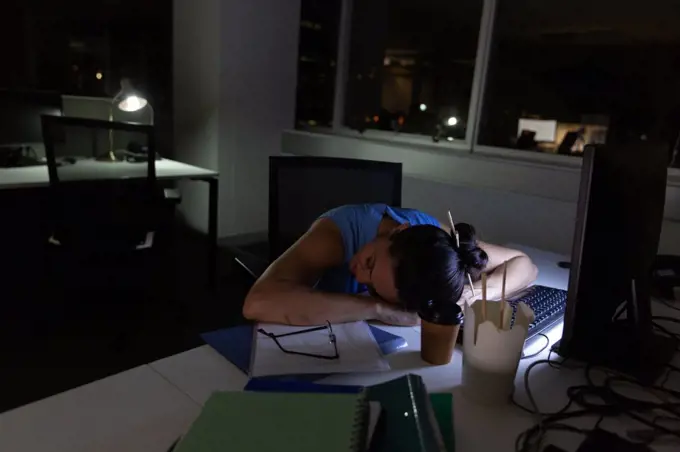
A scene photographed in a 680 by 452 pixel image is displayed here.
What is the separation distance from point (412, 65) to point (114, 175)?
1.71 m

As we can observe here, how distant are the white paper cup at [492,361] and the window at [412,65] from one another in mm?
2054

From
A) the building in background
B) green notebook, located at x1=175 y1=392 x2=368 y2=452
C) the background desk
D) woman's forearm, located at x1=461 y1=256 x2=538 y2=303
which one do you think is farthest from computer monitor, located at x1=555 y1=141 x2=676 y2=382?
the building in background

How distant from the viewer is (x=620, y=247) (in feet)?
3.31

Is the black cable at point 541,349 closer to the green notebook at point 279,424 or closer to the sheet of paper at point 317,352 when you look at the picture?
→ the sheet of paper at point 317,352

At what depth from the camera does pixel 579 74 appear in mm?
2502

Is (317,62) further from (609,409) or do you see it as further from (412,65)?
(609,409)

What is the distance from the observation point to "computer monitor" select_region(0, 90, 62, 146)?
108 inches

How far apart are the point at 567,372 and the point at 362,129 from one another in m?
2.43

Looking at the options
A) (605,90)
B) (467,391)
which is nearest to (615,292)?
(467,391)

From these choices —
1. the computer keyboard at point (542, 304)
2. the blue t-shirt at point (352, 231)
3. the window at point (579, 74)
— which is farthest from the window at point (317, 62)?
the computer keyboard at point (542, 304)

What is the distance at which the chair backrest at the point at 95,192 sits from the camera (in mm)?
2389

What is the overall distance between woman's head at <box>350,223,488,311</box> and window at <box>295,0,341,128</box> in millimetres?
2350

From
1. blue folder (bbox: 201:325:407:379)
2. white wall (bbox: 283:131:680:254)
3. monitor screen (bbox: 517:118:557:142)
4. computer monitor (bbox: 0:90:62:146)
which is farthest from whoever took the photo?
computer monitor (bbox: 0:90:62:146)

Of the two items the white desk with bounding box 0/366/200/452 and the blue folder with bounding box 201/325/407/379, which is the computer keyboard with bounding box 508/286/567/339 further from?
the white desk with bounding box 0/366/200/452
